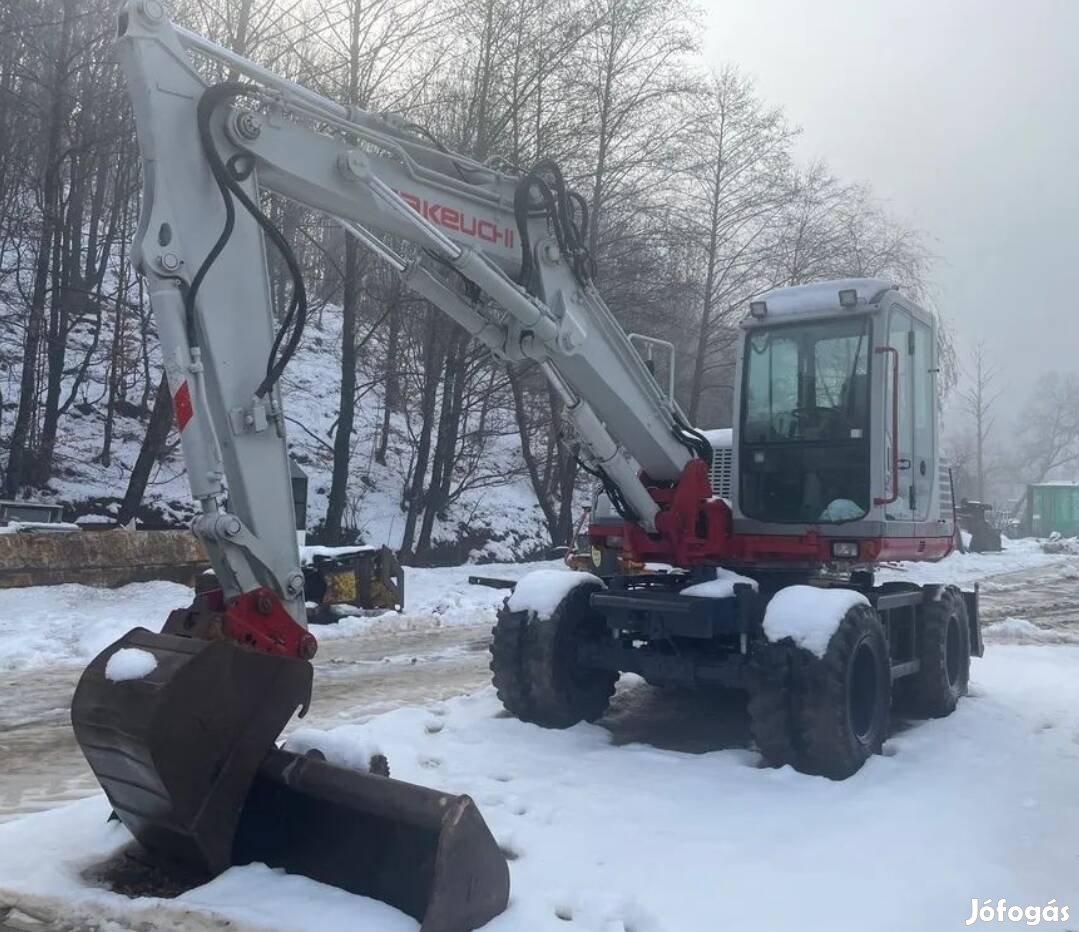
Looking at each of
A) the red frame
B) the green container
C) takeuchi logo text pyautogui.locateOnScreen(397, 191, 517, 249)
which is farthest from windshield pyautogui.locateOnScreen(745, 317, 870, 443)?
the green container

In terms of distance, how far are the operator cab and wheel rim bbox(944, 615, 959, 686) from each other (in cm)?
85

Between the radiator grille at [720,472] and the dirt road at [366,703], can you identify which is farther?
the radiator grille at [720,472]

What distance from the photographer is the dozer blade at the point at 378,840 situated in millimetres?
4344

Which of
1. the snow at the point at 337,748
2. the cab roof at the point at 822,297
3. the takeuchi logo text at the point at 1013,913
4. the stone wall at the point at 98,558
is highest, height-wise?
the cab roof at the point at 822,297

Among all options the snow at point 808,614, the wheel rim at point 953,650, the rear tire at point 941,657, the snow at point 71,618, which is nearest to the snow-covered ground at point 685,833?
the rear tire at point 941,657

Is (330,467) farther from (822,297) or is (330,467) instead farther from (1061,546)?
(1061,546)

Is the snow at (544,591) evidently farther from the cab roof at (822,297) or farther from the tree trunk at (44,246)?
the tree trunk at (44,246)

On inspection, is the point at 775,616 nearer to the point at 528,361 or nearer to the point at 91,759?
the point at 528,361

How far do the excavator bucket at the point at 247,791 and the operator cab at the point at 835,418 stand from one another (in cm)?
430

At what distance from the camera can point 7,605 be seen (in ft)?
41.9

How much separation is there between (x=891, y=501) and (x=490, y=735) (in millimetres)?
3153

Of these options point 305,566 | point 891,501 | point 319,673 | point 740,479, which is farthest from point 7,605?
point 891,501

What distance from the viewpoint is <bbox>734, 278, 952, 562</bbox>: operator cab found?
8.05 meters

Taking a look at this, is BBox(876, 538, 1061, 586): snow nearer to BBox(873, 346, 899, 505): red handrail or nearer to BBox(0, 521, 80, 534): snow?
BBox(873, 346, 899, 505): red handrail
